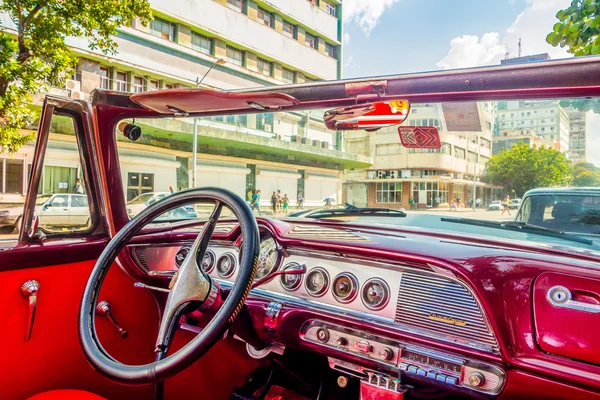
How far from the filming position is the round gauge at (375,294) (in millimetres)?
1482

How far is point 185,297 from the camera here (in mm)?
1337

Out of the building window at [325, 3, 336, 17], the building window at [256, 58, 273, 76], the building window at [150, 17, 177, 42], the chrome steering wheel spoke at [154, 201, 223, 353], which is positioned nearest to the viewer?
the chrome steering wheel spoke at [154, 201, 223, 353]

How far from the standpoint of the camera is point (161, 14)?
18.5 m

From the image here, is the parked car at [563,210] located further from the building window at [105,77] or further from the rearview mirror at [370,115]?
the building window at [105,77]

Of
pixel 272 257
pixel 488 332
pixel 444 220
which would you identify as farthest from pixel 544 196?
pixel 272 257

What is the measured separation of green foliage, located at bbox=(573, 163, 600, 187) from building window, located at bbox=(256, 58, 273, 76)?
75.0ft

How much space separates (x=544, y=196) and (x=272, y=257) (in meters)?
1.08

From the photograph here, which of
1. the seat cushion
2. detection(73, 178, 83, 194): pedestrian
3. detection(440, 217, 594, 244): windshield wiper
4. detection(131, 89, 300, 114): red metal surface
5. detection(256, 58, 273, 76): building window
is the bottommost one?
the seat cushion

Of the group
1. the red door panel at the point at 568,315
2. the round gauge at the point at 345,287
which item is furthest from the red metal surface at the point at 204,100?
the red door panel at the point at 568,315

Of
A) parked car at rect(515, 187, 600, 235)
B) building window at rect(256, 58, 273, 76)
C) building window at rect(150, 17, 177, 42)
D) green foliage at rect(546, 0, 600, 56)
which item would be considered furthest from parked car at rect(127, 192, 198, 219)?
building window at rect(256, 58, 273, 76)

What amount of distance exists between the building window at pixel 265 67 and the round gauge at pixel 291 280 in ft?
74.4

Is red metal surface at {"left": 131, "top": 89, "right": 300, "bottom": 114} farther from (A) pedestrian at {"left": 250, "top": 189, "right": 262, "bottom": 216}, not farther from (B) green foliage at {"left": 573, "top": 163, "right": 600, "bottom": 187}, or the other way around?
(B) green foliage at {"left": 573, "top": 163, "right": 600, "bottom": 187}

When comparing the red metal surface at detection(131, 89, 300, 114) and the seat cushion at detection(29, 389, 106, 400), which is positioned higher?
the red metal surface at detection(131, 89, 300, 114)

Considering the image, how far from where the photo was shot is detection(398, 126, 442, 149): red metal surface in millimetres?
1653
